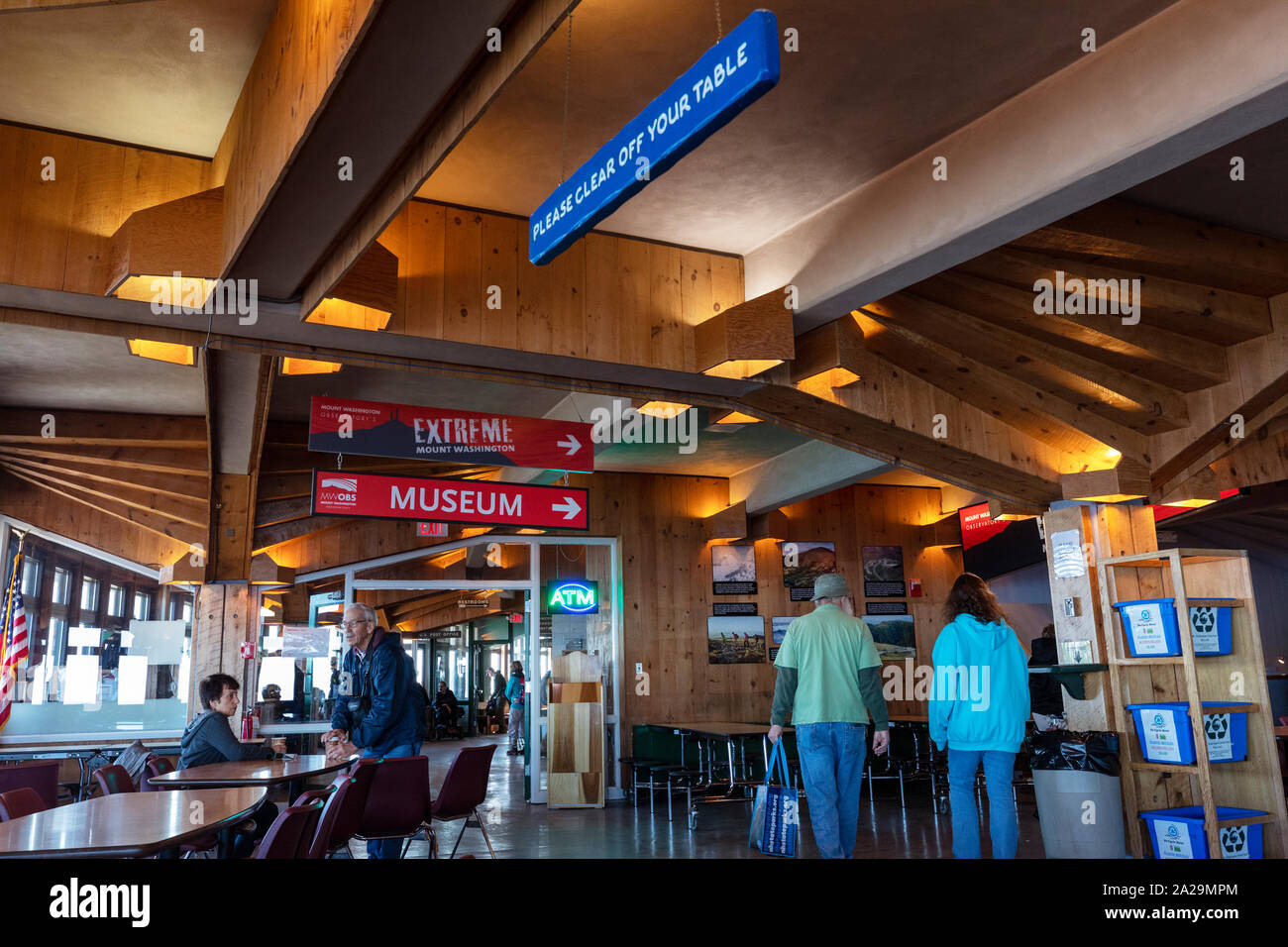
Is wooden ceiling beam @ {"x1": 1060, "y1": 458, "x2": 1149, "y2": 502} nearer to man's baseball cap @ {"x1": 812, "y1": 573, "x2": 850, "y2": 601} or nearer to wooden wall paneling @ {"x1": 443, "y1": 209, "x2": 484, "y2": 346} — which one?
man's baseball cap @ {"x1": 812, "y1": 573, "x2": 850, "y2": 601}

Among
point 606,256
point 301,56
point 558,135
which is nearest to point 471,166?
point 558,135

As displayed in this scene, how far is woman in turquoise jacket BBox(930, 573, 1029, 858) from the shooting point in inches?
187

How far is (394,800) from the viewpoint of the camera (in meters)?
5.01

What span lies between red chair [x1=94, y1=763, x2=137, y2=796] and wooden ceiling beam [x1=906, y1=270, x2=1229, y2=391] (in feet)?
17.7

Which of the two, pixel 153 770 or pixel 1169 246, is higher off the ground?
pixel 1169 246

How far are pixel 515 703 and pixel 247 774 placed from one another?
368 inches

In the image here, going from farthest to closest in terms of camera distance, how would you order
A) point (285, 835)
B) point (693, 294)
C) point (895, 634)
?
point (895, 634) → point (693, 294) → point (285, 835)

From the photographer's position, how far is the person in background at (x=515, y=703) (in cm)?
Result: 1359

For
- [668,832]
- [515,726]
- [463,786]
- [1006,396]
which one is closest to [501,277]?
[463,786]

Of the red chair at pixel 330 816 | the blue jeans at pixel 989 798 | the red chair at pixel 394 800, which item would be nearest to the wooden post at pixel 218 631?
the red chair at pixel 394 800

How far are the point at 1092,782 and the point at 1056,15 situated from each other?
417 centimetres

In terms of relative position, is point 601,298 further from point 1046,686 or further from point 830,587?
point 1046,686

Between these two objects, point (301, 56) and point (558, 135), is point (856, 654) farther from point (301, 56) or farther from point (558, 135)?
point (301, 56)

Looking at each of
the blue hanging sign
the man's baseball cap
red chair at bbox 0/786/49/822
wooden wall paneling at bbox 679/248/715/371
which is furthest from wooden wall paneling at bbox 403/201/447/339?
red chair at bbox 0/786/49/822
